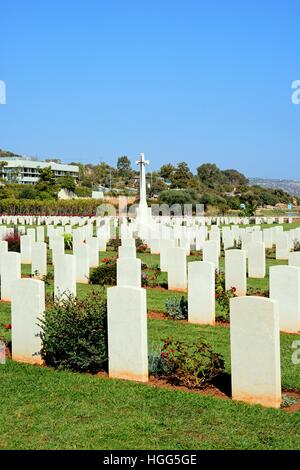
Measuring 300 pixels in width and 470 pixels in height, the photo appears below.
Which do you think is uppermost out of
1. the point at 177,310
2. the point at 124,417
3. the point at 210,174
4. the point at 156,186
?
the point at 210,174

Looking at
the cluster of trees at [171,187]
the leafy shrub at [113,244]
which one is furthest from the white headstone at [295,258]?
the cluster of trees at [171,187]

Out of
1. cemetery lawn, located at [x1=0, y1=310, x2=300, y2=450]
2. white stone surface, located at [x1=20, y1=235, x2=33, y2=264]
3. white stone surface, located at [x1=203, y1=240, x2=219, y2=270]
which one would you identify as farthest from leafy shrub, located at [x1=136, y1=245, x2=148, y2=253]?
cemetery lawn, located at [x1=0, y1=310, x2=300, y2=450]

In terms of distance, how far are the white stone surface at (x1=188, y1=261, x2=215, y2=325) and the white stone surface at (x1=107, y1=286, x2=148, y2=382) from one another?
362cm

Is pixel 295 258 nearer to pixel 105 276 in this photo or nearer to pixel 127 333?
pixel 105 276

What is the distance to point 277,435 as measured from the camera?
18.7 ft

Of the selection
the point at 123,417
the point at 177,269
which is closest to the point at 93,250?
the point at 177,269

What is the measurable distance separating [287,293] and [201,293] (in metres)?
1.62

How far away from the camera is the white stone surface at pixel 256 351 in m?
6.57

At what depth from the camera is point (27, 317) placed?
8656mm

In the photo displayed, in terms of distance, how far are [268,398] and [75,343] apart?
2.75 meters

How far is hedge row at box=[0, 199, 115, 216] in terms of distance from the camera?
6009 cm

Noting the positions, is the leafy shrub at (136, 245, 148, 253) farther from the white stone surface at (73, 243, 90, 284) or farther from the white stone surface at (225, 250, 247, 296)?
the white stone surface at (225, 250, 247, 296)

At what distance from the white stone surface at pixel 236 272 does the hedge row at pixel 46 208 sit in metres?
46.1
